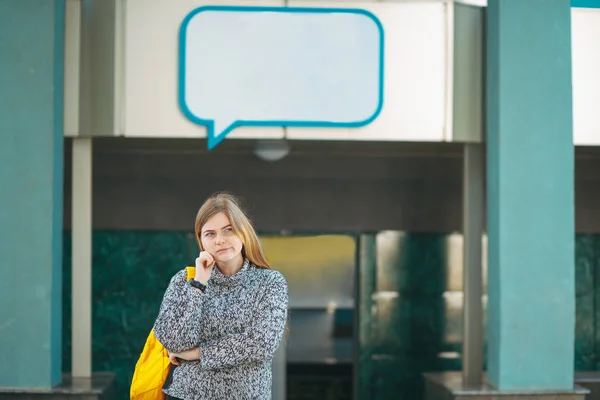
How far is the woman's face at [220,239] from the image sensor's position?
318 cm

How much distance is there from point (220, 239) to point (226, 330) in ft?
1.15

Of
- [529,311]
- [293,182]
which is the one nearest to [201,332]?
[529,311]

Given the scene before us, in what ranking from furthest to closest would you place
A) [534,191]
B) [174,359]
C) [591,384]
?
[591,384], [534,191], [174,359]

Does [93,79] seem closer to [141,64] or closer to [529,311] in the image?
[141,64]

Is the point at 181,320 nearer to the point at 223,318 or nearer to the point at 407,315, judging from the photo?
the point at 223,318

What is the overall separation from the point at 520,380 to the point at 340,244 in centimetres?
266

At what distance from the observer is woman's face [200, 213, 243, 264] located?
3180mm

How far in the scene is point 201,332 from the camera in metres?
3.21

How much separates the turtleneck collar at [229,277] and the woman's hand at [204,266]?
0.07 meters

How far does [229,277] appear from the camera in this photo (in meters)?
3.25

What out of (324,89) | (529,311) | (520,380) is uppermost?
(324,89)

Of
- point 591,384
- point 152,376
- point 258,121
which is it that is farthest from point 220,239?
point 591,384

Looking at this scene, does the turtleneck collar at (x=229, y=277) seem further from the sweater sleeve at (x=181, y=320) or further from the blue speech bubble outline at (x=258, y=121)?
the blue speech bubble outline at (x=258, y=121)

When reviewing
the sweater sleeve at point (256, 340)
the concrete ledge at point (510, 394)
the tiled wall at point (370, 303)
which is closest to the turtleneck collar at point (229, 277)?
the sweater sleeve at point (256, 340)
